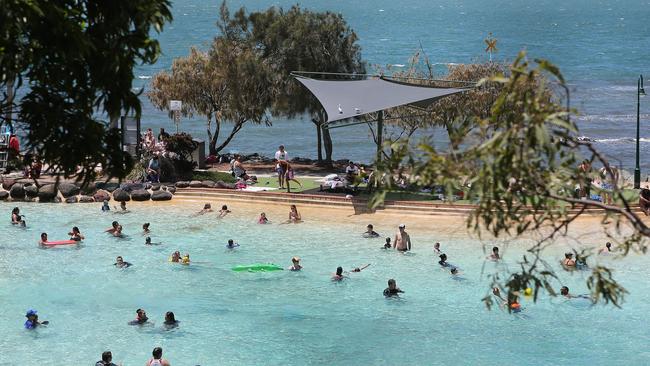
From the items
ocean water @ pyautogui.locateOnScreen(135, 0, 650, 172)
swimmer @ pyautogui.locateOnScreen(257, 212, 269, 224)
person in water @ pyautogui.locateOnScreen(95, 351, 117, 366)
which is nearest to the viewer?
person in water @ pyautogui.locateOnScreen(95, 351, 117, 366)

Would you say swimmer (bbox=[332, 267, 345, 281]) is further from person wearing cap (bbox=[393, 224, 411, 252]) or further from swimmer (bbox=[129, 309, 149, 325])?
swimmer (bbox=[129, 309, 149, 325])

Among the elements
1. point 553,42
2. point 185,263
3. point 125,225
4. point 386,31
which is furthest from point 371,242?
point 386,31

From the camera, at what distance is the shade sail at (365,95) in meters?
31.7

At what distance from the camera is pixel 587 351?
19.5 metres

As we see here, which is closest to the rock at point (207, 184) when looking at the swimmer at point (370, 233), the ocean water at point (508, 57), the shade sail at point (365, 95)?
the shade sail at point (365, 95)

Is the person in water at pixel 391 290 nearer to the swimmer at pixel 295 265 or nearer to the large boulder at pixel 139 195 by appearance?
the swimmer at pixel 295 265

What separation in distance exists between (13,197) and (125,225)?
16.8ft

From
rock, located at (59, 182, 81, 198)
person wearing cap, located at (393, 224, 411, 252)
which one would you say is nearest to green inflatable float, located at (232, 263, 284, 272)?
person wearing cap, located at (393, 224, 411, 252)

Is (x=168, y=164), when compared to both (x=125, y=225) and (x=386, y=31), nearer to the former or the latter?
(x=125, y=225)

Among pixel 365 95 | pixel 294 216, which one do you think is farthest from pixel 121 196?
pixel 365 95

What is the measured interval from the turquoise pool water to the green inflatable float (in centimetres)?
25

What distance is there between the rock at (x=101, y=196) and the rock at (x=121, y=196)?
0.21 meters

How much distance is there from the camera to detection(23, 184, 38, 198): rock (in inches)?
1261

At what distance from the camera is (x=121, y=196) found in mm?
31875
